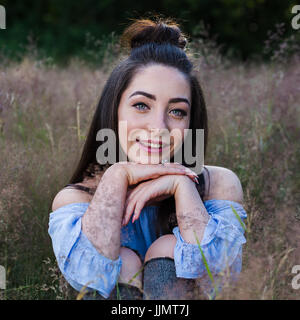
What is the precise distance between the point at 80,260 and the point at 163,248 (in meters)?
0.31

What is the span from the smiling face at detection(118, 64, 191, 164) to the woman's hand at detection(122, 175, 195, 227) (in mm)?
125

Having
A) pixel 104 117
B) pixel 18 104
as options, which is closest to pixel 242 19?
pixel 18 104

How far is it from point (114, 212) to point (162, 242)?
0.23 meters

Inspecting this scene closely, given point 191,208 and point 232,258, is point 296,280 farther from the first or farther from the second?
point 191,208

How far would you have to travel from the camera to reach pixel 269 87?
3.49 metres

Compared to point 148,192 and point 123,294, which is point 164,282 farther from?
point 148,192

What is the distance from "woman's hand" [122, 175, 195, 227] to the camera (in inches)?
67.3

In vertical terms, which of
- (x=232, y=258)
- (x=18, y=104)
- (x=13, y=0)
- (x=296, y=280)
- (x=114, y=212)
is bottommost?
(x=296, y=280)

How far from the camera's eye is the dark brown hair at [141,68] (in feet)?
6.33

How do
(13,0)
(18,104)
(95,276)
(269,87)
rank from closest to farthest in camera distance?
(95,276), (18,104), (269,87), (13,0)

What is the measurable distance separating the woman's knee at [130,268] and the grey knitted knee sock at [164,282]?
0.12 ft

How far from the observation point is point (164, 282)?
61.7 inches
